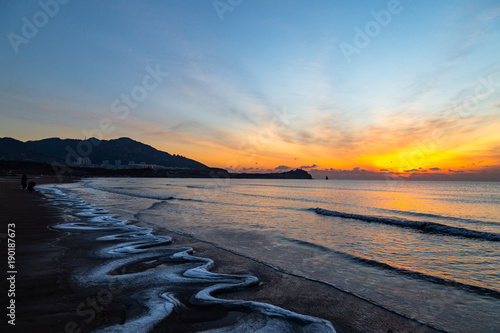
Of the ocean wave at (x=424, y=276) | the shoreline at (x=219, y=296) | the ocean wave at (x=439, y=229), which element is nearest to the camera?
the shoreline at (x=219, y=296)

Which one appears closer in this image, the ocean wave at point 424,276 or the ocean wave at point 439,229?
the ocean wave at point 424,276

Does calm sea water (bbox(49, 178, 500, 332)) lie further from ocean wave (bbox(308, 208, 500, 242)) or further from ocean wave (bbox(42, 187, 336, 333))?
ocean wave (bbox(42, 187, 336, 333))

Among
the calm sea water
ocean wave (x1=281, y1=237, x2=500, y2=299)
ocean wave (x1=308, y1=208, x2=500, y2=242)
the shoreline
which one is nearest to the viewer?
the shoreline

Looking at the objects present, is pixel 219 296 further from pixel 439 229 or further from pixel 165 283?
pixel 439 229

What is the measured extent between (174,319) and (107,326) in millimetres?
1242

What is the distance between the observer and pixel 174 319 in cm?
535

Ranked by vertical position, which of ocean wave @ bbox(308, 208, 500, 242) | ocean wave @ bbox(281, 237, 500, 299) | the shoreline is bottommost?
ocean wave @ bbox(308, 208, 500, 242)

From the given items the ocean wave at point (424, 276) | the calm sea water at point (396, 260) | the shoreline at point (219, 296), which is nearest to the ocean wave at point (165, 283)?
the shoreline at point (219, 296)

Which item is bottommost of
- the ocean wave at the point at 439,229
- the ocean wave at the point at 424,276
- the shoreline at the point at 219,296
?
the ocean wave at the point at 439,229

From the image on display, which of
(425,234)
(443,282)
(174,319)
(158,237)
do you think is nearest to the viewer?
(174,319)

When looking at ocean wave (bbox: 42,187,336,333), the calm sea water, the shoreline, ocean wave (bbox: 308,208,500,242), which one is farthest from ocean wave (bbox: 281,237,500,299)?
ocean wave (bbox: 308,208,500,242)

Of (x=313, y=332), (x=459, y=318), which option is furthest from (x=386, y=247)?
(x=313, y=332)

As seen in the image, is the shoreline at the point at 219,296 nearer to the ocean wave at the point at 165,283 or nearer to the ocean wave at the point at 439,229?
the ocean wave at the point at 165,283

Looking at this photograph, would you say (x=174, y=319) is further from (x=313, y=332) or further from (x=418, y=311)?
(x=418, y=311)
